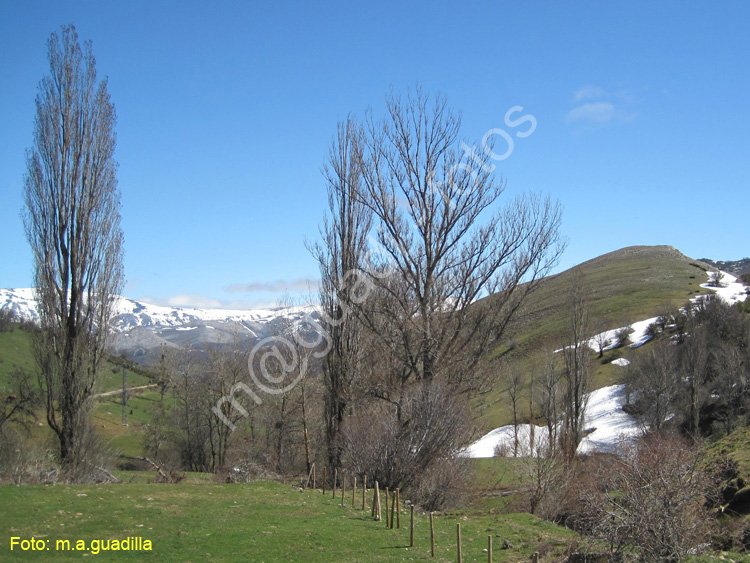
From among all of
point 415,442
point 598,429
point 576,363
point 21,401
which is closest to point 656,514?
point 415,442

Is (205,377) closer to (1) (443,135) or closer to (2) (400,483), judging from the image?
(2) (400,483)

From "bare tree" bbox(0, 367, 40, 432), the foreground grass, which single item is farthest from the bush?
"bare tree" bbox(0, 367, 40, 432)

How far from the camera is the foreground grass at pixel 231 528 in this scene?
9438mm

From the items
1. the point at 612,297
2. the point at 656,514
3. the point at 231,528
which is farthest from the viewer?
the point at 612,297

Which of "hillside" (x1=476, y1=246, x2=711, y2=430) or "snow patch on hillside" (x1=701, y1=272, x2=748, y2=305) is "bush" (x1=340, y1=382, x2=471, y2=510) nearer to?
"hillside" (x1=476, y1=246, x2=711, y2=430)

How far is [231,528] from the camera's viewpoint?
11.2 meters

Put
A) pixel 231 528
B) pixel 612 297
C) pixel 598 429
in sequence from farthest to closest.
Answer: pixel 612 297 → pixel 598 429 → pixel 231 528

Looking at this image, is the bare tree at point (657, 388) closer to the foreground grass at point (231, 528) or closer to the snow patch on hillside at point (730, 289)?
the foreground grass at point (231, 528)

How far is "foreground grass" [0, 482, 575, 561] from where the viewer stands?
944cm

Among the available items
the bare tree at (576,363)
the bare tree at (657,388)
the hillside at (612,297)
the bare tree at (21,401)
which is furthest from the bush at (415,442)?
the hillside at (612,297)

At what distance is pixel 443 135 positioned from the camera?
15562mm

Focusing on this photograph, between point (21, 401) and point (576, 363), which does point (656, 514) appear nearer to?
point (21, 401)

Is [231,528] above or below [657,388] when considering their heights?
below

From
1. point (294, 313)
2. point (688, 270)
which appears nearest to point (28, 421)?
point (294, 313)
